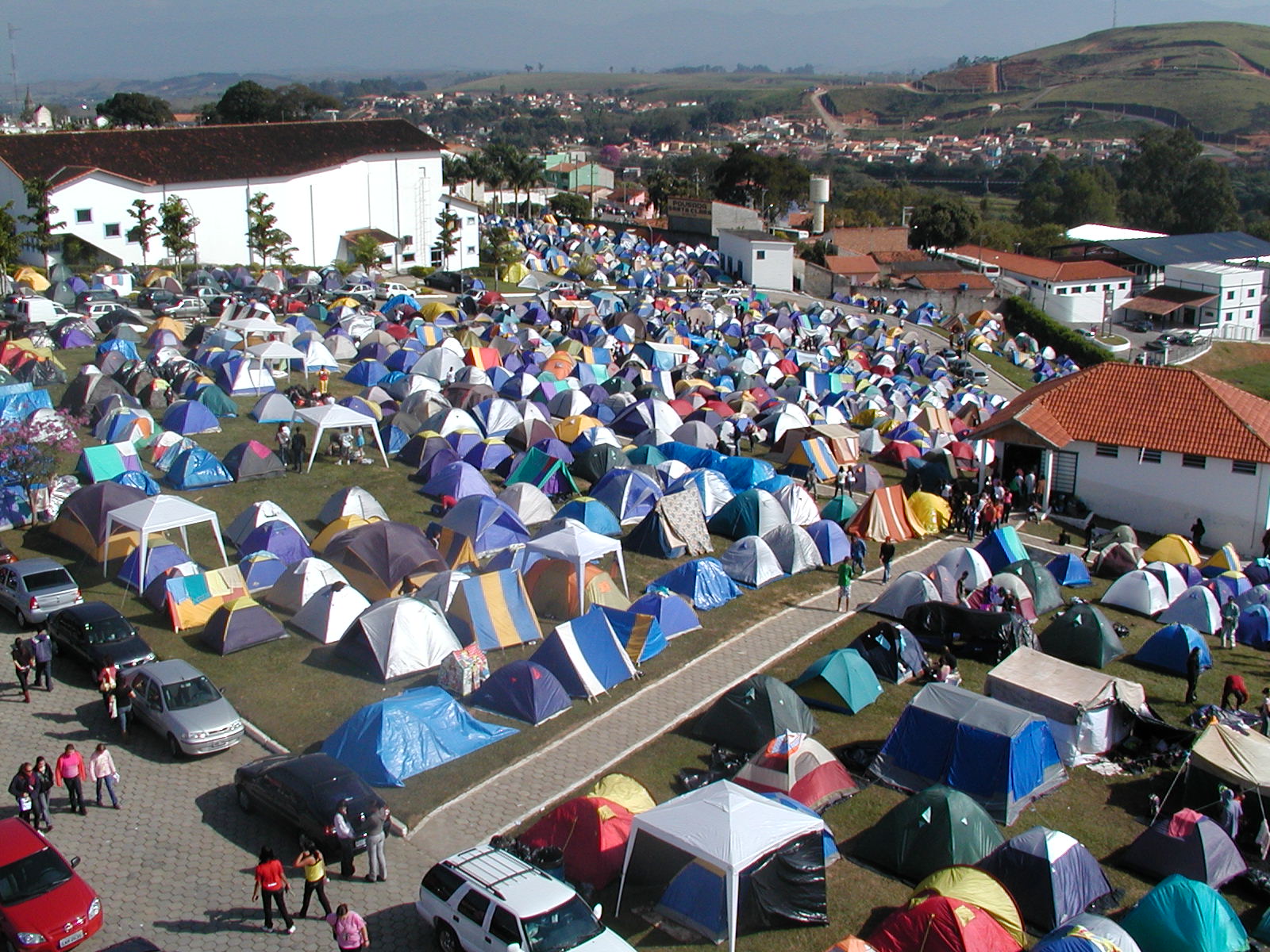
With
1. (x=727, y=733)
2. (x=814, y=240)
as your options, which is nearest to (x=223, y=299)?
(x=727, y=733)

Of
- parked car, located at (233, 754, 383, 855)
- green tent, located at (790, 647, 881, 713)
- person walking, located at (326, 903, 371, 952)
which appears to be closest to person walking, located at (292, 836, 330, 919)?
parked car, located at (233, 754, 383, 855)

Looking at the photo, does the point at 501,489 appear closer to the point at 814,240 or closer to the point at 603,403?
the point at 603,403

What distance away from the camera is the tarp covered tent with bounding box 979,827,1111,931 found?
10805mm

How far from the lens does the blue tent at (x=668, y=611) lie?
1706cm

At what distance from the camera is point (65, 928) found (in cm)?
961

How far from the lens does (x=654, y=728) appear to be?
1443 cm

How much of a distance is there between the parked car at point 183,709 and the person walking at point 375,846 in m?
2.95

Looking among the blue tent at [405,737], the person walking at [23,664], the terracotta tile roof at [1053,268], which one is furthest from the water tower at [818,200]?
the person walking at [23,664]

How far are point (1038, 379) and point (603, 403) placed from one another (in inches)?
997

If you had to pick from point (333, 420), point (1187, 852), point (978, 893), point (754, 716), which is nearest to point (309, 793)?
point (754, 716)

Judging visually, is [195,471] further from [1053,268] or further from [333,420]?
[1053,268]

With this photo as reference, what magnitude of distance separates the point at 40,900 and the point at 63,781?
8.89 ft

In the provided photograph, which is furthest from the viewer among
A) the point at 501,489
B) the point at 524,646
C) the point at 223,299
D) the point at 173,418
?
the point at 223,299

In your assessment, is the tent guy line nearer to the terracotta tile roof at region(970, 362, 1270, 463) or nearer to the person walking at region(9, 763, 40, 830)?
the person walking at region(9, 763, 40, 830)
